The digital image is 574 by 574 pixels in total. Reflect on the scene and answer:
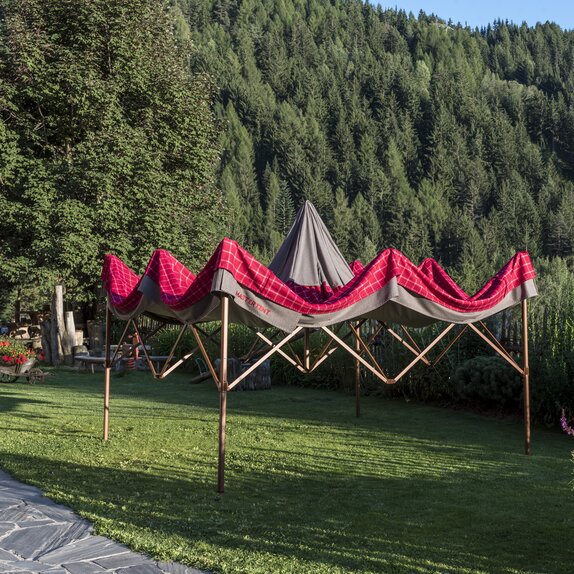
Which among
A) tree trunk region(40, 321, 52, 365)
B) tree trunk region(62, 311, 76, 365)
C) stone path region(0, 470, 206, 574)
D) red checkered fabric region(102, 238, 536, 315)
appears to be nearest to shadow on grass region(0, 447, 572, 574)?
stone path region(0, 470, 206, 574)

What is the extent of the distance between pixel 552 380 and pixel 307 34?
5848 inches

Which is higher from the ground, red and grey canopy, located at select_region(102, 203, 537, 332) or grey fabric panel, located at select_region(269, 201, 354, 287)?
grey fabric panel, located at select_region(269, 201, 354, 287)

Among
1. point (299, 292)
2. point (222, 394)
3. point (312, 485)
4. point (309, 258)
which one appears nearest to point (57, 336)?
point (299, 292)

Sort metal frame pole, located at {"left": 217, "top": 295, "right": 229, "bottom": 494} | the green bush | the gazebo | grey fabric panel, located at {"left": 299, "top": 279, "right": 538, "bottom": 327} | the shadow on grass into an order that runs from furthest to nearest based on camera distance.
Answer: the green bush < grey fabric panel, located at {"left": 299, "top": 279, "right": 538, "bottom": 327} < the gazebo < metal frame pole, located at {"left": 217, "top": 295, "right": 229, "bottom": 494} < the shadow on grass

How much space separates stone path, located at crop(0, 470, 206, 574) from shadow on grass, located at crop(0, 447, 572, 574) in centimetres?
13

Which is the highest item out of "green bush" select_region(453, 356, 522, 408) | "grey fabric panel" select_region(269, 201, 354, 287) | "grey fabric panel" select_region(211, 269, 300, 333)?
"grey fabric panel" select_region(269, 201, 354, 287)

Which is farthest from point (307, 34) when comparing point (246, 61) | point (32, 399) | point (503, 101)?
point (32, 399)

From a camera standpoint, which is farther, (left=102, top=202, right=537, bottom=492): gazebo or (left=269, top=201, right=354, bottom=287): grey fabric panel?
(left=269, top=201, right=354, bottom=287): grey fabric panel

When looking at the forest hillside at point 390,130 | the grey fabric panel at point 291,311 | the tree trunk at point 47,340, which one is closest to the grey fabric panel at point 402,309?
the grey fabric panel at point 291,311

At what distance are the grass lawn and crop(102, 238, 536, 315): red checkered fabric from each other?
1735mm

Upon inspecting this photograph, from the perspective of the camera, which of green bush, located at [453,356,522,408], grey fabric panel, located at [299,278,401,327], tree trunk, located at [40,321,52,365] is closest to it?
grey fabric panel, located at [299,278,401,327]

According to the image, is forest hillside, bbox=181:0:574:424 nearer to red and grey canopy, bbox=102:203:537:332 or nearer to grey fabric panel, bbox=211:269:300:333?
red and grey canopy, bbox=102:203:537:332

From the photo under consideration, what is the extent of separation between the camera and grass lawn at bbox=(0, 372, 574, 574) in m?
4.71

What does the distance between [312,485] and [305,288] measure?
9.82 ft
